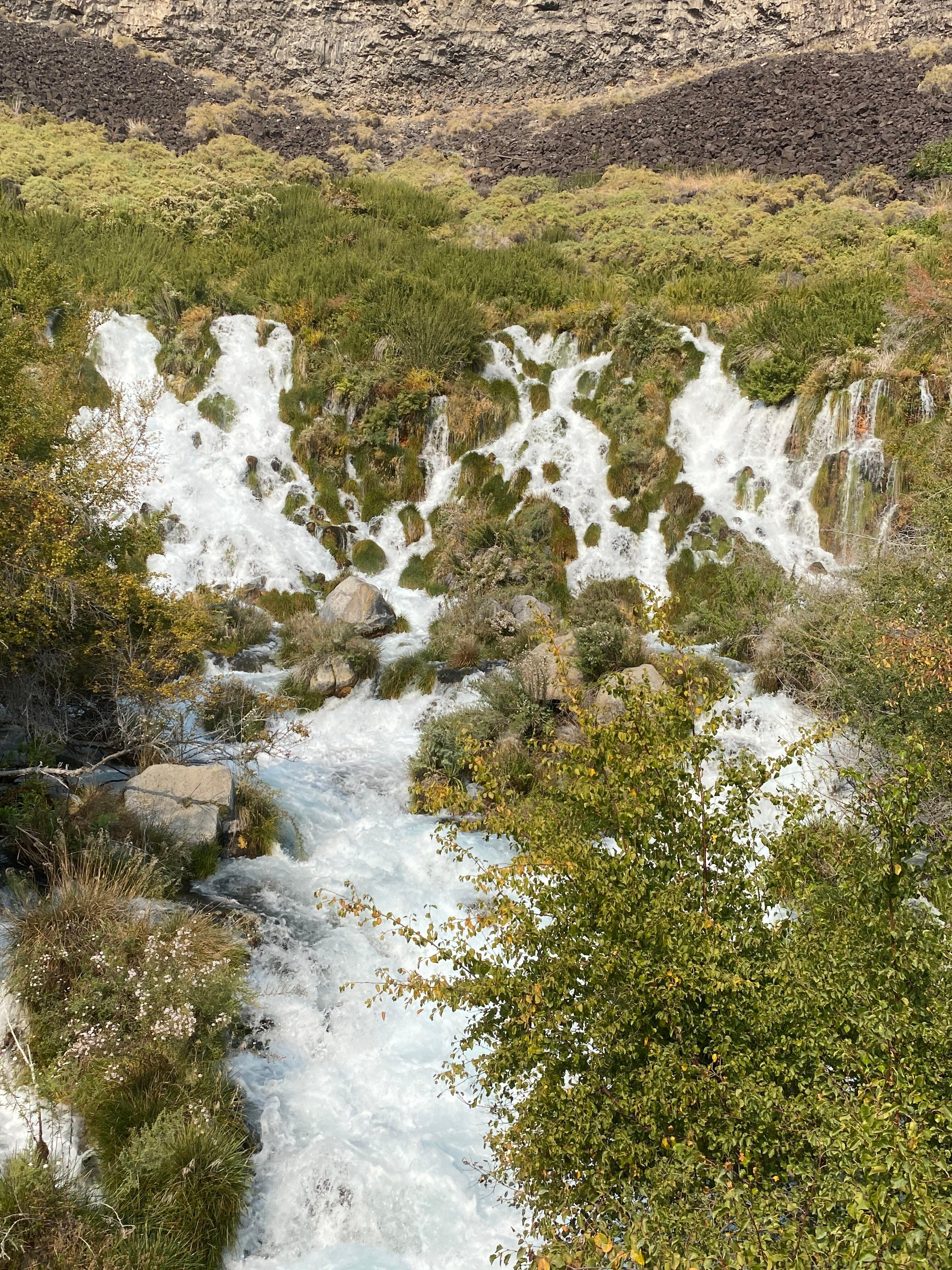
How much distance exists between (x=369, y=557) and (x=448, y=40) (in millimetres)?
33916

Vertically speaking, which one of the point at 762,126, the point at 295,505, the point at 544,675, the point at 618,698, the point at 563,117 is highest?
the point at 563,117

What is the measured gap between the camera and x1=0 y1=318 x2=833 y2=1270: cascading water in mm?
4680

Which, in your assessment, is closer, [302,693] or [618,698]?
[618,698]

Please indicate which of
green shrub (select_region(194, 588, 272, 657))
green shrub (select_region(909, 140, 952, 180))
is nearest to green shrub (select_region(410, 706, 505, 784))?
green shrub (select_region(194, 588, 272, 657))

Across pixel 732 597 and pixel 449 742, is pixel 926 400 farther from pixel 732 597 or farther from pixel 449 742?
pixel 449 742

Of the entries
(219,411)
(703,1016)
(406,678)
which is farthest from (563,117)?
(703,1016)

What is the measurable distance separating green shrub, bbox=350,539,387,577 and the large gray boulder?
8.02 m

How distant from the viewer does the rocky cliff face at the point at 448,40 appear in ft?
116

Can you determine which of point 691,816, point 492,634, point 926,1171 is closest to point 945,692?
point 691,816

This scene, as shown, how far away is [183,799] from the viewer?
24.4ft

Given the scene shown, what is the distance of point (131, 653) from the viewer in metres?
7.51

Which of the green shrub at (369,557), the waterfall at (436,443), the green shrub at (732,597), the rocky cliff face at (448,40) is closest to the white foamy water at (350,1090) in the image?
the green shrub at (732,597)

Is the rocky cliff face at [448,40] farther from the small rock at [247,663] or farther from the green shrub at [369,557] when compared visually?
the small rock at [247,663]

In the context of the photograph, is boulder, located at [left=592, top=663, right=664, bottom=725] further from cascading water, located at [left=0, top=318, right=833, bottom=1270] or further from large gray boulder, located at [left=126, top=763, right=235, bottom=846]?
large gray boulder, located at [left=126, top=763, right=235, bottom=846]
